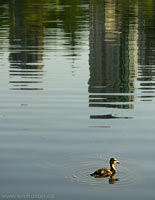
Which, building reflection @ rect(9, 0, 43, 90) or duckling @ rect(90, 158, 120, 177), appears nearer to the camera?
duckling @ rect(90, 158, 120, 177)

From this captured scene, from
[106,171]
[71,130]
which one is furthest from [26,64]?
[106,171]

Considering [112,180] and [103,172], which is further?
[112,180]

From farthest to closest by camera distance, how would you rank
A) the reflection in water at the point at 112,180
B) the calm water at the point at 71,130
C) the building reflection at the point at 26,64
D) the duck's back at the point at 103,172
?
the building reflection at the point at 26,64, the reflection in water at the point at 112,180, the duck's back at the point at 103,172, the calm water at the point at 71,130

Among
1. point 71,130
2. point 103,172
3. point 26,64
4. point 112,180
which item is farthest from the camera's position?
point 26,64

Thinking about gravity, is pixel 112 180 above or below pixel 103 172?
below

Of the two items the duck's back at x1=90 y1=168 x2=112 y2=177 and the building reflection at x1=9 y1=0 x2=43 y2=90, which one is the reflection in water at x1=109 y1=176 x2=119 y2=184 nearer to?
the duck's back at x1=90 y1=168 x2=112 y2=177

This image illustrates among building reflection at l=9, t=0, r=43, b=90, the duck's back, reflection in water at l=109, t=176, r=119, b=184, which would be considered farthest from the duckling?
building reflection at l=9, t=0, r=43, b=90

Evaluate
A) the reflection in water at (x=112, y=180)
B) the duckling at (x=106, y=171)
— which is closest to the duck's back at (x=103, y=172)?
the duckling at (x=106, y=171)

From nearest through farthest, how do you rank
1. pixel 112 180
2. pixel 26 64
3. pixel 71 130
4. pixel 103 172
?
pixel 103 172 → pixel 112 180 → pixel 71 130 → pixel 26 64

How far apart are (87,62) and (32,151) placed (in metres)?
25.6

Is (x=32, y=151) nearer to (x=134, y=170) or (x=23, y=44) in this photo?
(x=134, y=170)

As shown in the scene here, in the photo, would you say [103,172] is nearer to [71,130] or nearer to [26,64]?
[71,130]

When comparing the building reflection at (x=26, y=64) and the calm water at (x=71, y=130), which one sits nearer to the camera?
the calm water at (x=71, y=130)

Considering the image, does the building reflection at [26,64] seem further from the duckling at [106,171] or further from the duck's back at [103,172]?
the duck's back at [103,172]
